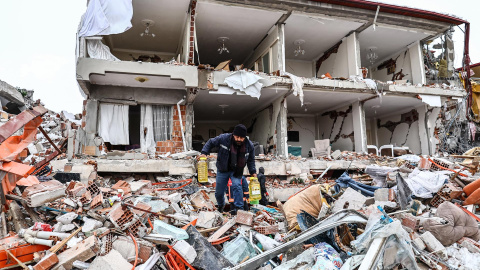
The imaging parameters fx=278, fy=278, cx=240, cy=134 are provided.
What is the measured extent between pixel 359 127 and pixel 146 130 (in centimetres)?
865

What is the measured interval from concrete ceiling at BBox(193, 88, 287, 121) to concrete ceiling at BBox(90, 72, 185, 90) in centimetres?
98

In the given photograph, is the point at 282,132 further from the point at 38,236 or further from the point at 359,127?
the point at 38,236

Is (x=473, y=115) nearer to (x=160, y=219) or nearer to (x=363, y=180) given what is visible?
(x=363, y=180)

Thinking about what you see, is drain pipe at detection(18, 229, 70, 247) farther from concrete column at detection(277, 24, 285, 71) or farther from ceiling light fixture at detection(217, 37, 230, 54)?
ceiling light fixture at detection(217, 37, 230, 54)

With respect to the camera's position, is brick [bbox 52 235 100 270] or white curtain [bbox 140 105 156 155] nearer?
brick [bbox 52 235 100 270]

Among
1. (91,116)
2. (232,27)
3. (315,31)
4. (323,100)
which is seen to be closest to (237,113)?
(323,100)

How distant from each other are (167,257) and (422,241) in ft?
11.0

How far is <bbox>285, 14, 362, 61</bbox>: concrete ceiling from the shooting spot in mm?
10578

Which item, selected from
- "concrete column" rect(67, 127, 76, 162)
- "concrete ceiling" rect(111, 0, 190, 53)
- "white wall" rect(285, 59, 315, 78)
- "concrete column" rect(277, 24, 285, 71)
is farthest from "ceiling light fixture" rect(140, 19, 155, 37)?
"white wall" rect(285, 59, 315, 78)

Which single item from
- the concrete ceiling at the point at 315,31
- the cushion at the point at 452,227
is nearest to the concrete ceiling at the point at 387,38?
the concrete ceiling at the point at 315,31

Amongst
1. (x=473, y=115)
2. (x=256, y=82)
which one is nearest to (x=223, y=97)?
(x=256, y=82)

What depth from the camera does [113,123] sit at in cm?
946

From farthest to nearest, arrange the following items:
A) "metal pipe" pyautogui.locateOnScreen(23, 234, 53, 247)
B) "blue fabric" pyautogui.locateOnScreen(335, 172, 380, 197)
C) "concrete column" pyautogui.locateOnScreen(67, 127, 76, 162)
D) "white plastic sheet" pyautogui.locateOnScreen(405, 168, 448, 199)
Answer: "concrete column" pyautogui.locateOnScreen(67, 127, 76, 162) → "blue fabric" pyautogui.locateOnScreen(335, 172, 380, 197) → "white plastic sheet" pyautogui.locateOnScreen(405, 168, 448, 199) → "metal pipe" pyautogui.locateOnScreen(23, 234, 53, 247)

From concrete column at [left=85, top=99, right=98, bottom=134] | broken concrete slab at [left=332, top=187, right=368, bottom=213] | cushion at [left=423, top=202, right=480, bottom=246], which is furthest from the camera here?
concrete column at [left=85, top=99, right=98, bottom=134]
